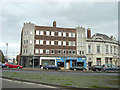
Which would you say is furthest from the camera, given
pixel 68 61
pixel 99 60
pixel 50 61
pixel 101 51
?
pixel 101 51

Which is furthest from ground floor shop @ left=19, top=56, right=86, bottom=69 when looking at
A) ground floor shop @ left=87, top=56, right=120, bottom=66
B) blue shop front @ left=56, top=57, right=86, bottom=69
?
ground floor shop @ left=87, top=56, right=120, bottom=66

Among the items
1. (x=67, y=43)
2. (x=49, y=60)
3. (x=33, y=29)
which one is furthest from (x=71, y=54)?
(x=33, y=29)

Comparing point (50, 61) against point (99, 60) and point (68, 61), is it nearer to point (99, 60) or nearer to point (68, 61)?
point (68, 61)

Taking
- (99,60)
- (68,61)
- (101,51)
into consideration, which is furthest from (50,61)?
(101,51)

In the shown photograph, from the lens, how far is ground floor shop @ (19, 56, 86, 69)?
45.6 meters

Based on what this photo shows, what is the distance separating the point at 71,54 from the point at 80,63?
4.31 m

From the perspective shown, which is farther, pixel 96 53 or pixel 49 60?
pixel 96 53

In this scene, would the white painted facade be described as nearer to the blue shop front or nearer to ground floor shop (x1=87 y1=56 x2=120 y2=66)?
ground floor shop (x1=87 y1=56 x2=120 y2=66)

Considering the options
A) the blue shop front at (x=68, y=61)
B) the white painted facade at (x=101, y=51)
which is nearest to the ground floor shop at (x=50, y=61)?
the blue shop front at (x=68, y=61)

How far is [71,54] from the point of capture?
49.1 meters

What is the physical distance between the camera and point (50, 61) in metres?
47.1

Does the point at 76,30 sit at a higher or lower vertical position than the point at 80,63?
higher

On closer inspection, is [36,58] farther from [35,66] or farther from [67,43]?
[67,43]

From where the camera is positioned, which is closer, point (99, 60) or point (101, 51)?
point (99, 60)
